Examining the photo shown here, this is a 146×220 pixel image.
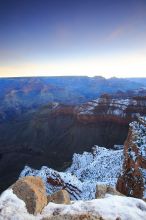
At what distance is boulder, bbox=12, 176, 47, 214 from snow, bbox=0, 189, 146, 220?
0.59ft

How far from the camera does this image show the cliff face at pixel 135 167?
2319cm

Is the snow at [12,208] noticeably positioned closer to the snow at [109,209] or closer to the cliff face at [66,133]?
the snow at [109,209]

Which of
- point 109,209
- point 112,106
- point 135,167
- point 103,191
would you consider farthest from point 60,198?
point 112,106

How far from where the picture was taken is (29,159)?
9738 cm

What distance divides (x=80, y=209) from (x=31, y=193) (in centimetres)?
209

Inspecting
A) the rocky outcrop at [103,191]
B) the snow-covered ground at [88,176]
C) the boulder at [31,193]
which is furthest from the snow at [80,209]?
the snow-covered ground at [88,176]

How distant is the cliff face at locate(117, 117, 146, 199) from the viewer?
23188mm

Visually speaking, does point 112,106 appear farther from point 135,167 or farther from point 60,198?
point 60,198

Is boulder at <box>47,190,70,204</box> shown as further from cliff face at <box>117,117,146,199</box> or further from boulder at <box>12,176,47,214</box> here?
cliff face at <box>117,117,146,199</box>

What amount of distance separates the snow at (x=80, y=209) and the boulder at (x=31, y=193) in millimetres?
180

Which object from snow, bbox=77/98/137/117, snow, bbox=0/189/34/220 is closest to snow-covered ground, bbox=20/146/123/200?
snow, bbox=0/189/34/220

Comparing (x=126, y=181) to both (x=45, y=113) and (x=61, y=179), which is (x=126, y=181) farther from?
(x=45, y=113)

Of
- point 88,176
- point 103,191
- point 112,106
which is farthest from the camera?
point 112,106

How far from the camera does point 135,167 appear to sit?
992 inches
